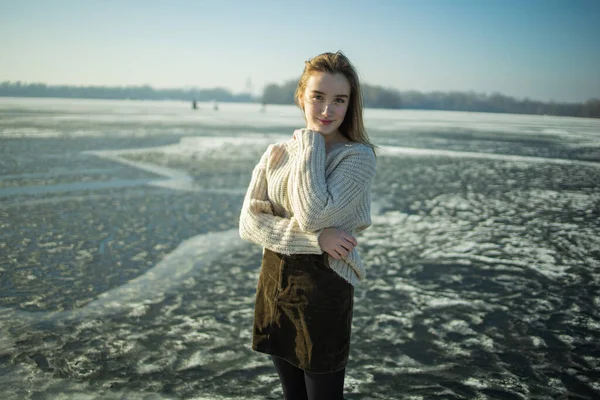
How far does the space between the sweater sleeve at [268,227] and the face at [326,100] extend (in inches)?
10.9

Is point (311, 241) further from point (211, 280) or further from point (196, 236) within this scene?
point (196, 236)

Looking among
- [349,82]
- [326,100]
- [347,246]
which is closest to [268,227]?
[347,246]

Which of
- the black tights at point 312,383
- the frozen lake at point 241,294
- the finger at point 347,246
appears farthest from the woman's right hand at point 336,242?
the frozen lake at point 241,294

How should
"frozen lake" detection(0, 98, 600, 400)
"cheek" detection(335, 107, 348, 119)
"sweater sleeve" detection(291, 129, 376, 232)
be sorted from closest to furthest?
"sweater sleeve" detection(291, 129, 376, 232) < "cheek" detection(335, 107, 348, 119) < "frozen lake" detection(0, 98, 600, 400)

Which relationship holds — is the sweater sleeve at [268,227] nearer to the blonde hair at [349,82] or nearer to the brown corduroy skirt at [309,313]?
the brown corduroy skirt at [309,313]

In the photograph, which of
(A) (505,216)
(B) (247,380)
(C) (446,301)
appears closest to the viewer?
(B) (247,380)

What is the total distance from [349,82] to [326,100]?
0.14 meters

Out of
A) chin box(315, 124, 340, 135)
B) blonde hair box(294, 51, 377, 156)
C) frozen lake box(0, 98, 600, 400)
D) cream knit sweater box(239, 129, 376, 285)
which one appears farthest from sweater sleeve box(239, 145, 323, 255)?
frozen lake box(0, 98, 600, 400)

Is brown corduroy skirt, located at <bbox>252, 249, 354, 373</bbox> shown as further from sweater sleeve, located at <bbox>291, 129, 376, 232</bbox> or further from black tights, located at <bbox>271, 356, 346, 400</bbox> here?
sweater sleeve, located at <bbox>291, 129, 376, 232</bbox>

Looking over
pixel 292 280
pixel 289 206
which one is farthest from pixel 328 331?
pixel 289 206

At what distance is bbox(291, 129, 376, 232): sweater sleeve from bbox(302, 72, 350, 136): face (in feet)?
0.27

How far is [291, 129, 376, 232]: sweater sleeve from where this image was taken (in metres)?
1.99

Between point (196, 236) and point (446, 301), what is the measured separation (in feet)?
12.0

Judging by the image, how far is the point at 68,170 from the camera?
460 inches
